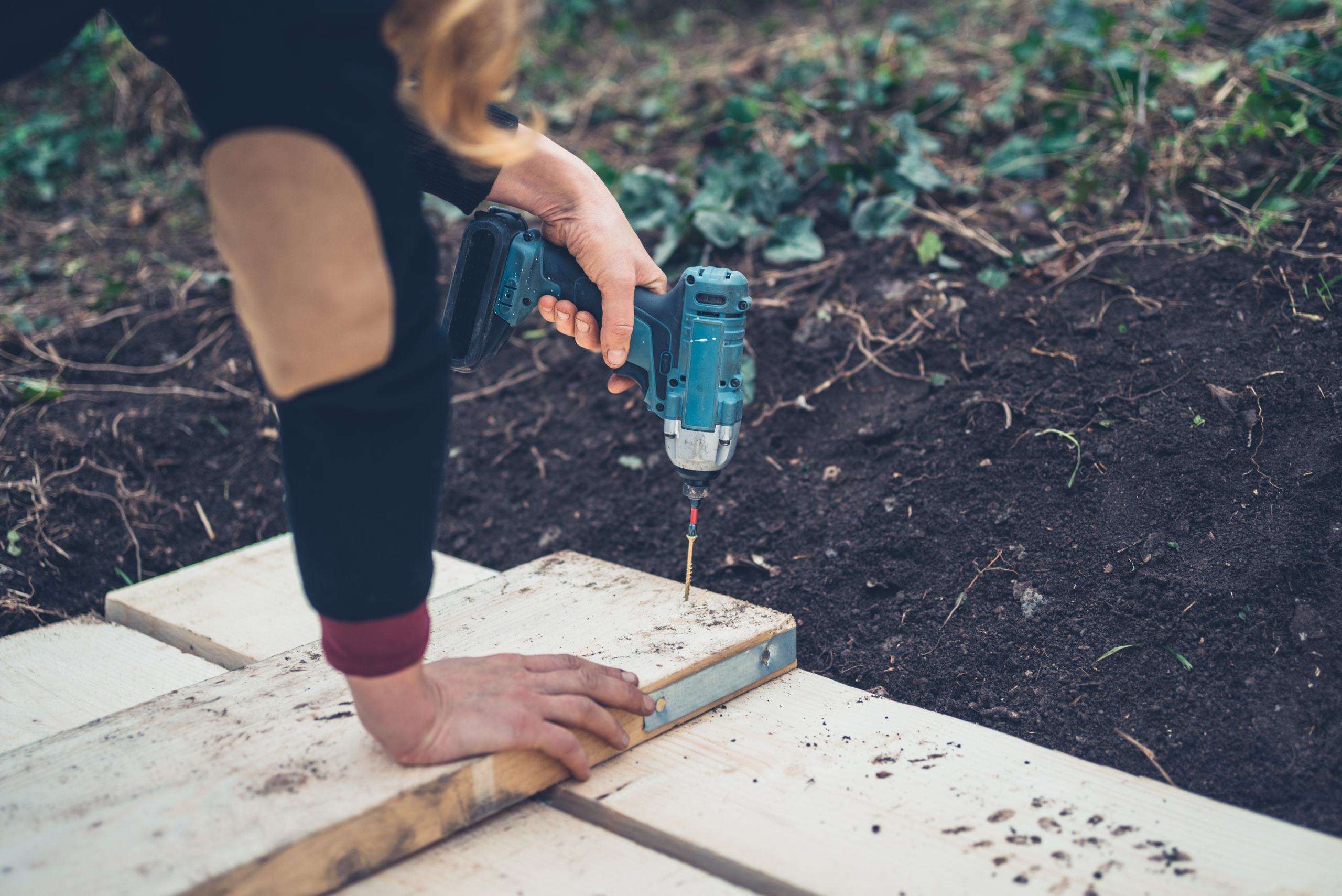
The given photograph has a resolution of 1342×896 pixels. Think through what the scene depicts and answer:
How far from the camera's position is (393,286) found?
1.00m

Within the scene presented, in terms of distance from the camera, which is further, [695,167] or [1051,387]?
[695,167]

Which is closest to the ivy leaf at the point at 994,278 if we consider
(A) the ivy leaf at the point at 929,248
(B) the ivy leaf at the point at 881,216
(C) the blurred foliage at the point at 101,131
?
(A) the ivy leaf at the point at 929,248

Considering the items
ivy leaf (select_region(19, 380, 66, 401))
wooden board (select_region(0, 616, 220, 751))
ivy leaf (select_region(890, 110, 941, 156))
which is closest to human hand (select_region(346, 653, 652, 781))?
wooden board (select_region(0, 616, 220, 751))

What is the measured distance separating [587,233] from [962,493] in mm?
1010

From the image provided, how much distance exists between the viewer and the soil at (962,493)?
A: 1.61 m

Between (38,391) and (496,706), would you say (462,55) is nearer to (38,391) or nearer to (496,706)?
(496,706)

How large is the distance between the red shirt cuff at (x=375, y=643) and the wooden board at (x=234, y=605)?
0.79 metres

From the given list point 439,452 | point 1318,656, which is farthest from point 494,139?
point 1318,656

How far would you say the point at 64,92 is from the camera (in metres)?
5.60

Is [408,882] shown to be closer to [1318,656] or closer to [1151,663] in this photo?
[1151,663]

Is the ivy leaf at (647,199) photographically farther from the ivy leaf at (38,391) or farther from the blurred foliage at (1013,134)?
the ivy leaf at (38,391)

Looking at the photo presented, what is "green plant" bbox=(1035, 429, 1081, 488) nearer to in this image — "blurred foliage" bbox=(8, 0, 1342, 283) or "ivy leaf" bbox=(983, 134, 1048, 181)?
"blurred foliage" bbox=(8, 0, 1342, 283)

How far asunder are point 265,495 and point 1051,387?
87.4 inches

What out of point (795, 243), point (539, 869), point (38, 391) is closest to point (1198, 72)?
point (795, 243)
